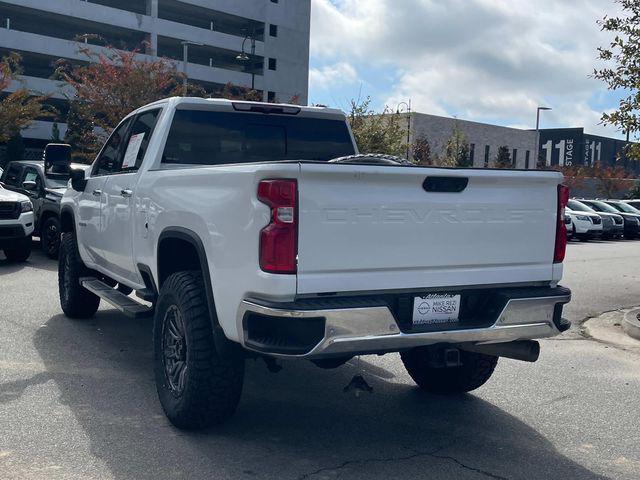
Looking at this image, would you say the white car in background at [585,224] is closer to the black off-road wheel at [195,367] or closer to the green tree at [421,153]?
the green tree at [421,153]

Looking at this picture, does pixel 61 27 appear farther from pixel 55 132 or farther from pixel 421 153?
pixel 421 153

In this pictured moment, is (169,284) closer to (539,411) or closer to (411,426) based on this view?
(411,426)

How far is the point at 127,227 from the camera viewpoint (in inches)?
233

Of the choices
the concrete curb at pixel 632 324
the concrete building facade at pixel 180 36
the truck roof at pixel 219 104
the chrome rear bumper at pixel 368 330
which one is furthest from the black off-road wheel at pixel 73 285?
the concrete building facade at pixel 180 36

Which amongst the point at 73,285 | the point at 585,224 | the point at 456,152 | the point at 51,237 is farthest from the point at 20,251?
the point at 456,152

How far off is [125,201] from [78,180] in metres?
1.56

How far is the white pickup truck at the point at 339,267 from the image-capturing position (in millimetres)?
3842

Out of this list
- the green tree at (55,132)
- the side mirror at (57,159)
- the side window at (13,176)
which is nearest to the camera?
the side mirror at (57,159)

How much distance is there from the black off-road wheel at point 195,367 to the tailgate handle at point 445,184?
1.49 metres

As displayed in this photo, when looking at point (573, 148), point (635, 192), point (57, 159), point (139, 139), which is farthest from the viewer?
point (573, 148)

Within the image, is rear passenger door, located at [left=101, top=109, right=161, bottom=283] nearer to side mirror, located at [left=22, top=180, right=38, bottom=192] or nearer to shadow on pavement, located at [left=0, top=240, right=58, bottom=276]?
shadow on pavement, located at [left=0, top=240, right=58, bottom=276]

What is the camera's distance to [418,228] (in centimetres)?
418

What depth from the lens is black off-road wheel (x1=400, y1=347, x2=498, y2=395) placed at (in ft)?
17.8

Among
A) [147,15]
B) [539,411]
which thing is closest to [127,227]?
[539,411]
